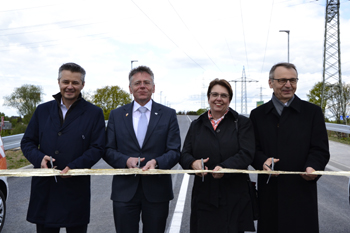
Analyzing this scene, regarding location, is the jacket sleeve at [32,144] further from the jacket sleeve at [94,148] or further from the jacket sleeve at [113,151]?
the jacket sleeve at [113,151]

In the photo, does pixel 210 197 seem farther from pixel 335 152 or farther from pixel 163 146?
pixel 335 152

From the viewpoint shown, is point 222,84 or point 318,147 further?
point 222,84

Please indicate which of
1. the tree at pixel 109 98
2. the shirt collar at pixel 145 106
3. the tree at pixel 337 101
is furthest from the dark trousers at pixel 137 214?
the tree at pixel 109 98

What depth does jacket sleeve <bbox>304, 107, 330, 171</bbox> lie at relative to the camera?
3.04 metres

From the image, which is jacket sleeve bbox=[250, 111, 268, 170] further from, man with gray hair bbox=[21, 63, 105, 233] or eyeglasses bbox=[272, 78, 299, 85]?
man with gray hair bbox=[21, 63, 105, 233]

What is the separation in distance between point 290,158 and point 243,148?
51 centimetres

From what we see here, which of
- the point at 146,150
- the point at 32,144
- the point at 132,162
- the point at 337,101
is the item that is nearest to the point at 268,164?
the point at 146,150

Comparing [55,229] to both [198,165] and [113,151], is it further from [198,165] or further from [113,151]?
[198,165]

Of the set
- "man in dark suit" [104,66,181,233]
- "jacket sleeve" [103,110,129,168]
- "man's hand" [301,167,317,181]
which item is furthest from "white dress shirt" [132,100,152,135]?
"man's hand" [301,167,317,181]

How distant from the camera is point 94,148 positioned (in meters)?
3.15

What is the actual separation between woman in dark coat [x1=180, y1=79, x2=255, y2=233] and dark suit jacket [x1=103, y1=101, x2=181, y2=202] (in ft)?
0.66

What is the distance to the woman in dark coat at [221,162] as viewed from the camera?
9.95 ft

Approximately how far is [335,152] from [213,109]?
11.0m

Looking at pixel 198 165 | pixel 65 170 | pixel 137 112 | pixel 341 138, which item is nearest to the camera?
pixel 65 170
